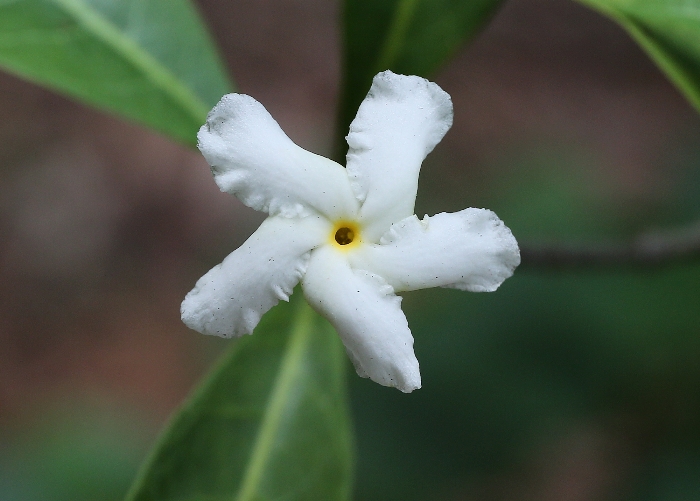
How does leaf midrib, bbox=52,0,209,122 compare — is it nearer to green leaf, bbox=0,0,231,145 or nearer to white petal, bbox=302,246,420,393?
green leaf, bbox=0,0,231,145

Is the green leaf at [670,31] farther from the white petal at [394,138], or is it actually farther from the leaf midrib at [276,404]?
the leaf midrib at [276,404]

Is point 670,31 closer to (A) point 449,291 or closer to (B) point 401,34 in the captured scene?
(B) point 401,34

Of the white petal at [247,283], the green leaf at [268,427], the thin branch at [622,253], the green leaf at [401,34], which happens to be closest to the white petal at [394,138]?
the white petal at [247,283]

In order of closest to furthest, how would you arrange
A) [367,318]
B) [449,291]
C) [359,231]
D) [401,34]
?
[367,318]
[359,231]
[401,34]
[449,291]

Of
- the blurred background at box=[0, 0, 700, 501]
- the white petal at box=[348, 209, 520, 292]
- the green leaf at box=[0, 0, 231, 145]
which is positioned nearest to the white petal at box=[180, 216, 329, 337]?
the white petal at box=[348, 209, 520, 292]

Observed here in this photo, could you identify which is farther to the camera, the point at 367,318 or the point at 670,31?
the point at 670,31

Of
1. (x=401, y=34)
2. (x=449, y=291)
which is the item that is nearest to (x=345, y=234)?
(x=401, y=34)

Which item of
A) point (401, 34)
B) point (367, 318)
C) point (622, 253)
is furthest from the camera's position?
point (622, 253)
